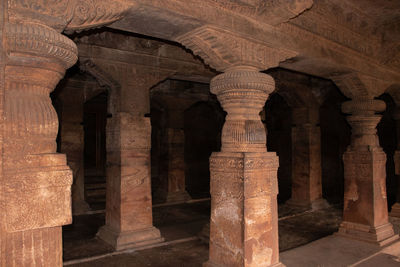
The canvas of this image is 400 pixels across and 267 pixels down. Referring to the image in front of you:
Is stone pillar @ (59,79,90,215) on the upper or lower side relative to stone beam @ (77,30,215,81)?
lower

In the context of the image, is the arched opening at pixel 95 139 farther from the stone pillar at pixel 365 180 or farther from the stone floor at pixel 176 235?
the stone pillar at pixel 365 180

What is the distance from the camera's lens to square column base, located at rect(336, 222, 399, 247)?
5.62 metres

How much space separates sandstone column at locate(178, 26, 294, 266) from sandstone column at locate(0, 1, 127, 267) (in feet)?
5.06

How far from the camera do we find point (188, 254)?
5301mm

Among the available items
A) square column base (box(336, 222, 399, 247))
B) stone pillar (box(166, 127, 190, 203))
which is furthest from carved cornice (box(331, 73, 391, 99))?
stone pillar (box(166, 127, 190, 203))

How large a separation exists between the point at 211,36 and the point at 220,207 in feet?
5.95

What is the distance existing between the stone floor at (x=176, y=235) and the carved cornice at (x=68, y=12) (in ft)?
12.0

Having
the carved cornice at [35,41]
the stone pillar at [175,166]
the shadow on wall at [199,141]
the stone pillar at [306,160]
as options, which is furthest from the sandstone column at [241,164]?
the shadow on wall at [199,141]

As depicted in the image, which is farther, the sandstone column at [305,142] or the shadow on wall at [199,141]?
the shadow on wall at [199,141]

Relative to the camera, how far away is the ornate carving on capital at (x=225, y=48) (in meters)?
3.22

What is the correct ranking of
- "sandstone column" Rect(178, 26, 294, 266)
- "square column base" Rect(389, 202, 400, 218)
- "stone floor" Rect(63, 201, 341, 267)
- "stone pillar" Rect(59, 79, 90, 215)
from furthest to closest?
"stone pillar" Rect(59, 79, 90, 215), "square column base" Rect(389, 202, 400, 218), "stone floor" Rect(63, 201, 341, 267), "sandstone column" Rect(178, 26, 294, 266)

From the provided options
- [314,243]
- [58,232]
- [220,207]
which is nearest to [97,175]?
[314,243]

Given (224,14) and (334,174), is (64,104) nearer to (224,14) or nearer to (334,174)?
(224,14)

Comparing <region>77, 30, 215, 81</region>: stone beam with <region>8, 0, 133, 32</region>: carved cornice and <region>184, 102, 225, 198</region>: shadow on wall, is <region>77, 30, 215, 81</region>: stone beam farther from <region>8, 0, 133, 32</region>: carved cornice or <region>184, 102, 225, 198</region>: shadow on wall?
<region>184, 102, 225, 198</region>: shadow on wall
